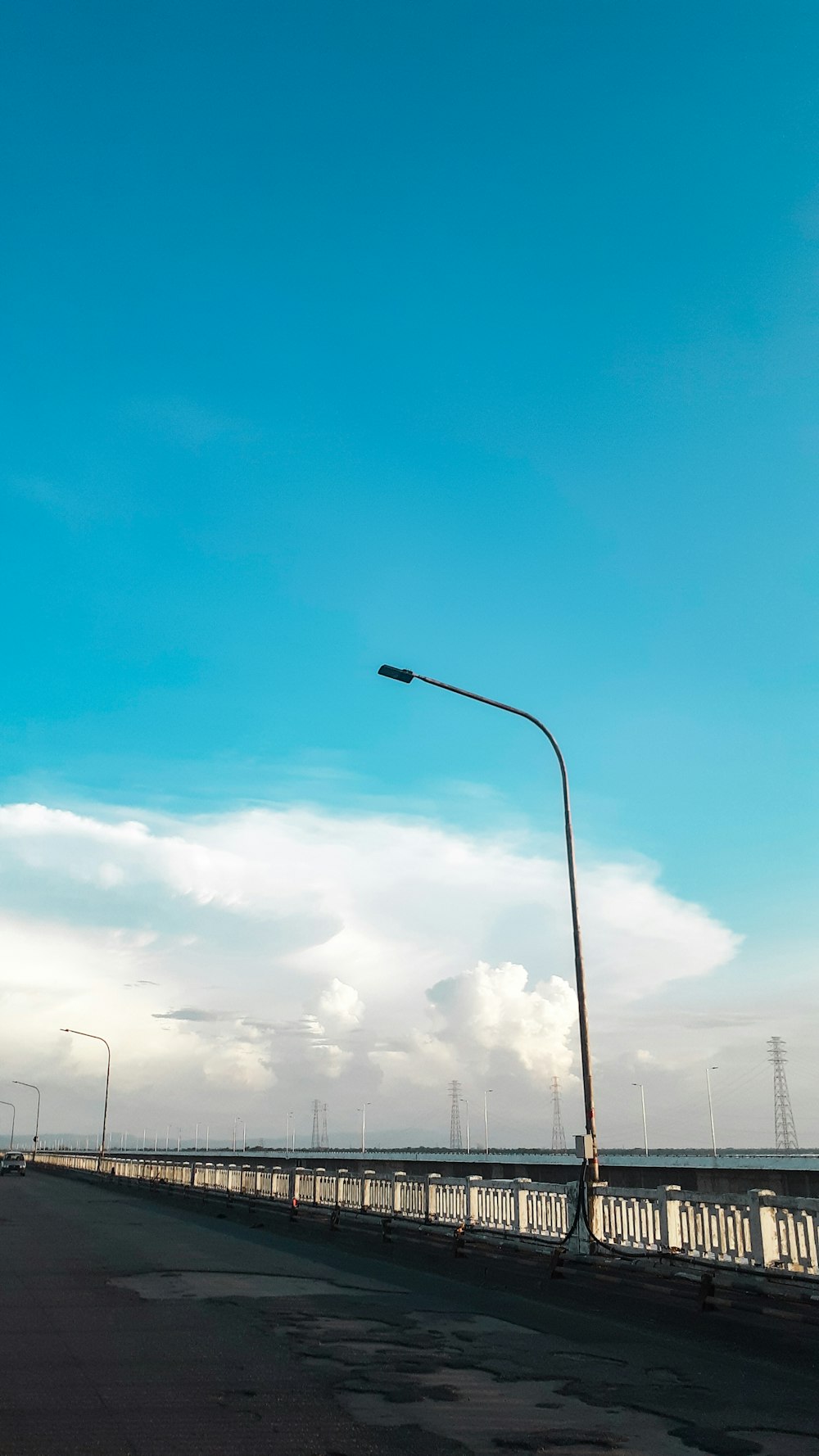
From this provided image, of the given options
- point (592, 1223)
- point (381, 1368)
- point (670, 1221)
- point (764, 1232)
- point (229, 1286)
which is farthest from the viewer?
point (592, 1223)

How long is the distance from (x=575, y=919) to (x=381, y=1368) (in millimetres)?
10715

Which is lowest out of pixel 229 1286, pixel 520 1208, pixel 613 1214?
pixel 229 1286

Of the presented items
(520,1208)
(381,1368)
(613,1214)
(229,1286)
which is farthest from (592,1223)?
(381,1368)

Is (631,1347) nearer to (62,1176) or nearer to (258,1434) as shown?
(258,1434)

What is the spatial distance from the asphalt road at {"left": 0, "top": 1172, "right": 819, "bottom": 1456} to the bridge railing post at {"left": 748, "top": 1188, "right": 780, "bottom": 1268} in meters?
1.06

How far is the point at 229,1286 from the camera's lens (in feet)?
51.2

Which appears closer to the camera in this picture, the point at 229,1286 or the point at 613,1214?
the point at 229,1286

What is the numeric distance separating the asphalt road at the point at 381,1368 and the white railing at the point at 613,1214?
1.15 metres

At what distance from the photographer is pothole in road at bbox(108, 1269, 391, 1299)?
14.7 metres

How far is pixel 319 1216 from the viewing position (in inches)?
1091

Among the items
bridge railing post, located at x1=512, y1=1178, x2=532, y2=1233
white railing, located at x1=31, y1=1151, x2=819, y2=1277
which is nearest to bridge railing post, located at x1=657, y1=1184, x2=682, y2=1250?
white railing, located at x1=31, y1=1151, x2=819, y2=1277

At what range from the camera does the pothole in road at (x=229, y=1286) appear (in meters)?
14.7

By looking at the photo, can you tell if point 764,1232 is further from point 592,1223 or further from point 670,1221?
point 592,1223

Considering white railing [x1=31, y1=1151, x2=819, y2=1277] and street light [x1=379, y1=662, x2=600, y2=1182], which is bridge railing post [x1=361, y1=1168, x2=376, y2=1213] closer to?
white railing [x1=31, y1=1151, x2=819, y2=1277]
